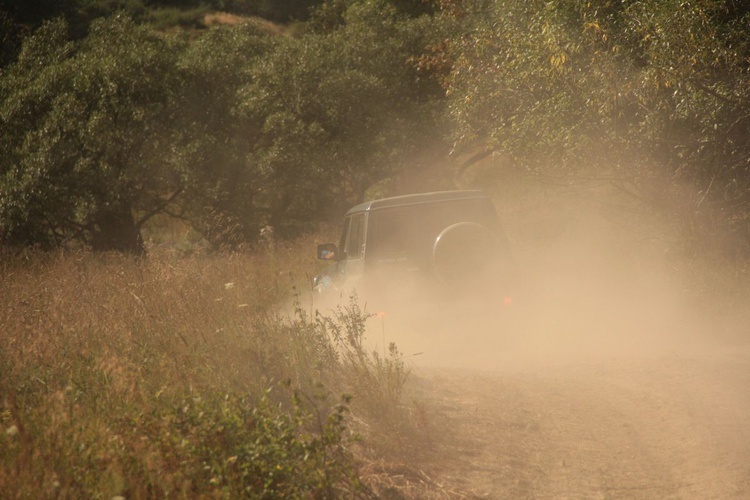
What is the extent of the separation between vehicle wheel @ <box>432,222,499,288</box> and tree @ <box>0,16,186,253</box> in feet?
40.7

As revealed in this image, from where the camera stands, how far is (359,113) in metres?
23.6

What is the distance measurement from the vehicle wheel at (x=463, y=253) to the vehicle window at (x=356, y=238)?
3.23 ft

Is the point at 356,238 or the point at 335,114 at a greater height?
the point at 335,114

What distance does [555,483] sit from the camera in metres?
5.37

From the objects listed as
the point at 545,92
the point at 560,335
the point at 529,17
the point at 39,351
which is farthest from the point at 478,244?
the point at 529,17

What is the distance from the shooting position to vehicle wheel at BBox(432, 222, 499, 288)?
353 inches

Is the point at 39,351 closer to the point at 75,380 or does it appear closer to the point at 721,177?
the point at 75,380

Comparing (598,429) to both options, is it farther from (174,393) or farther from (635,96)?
(635,96)

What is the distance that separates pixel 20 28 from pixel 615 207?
18985 mm

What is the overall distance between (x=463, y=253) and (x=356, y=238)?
63.8 inches

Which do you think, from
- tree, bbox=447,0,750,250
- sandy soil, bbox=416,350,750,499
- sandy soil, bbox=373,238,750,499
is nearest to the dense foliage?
tree, bbox=447,0,750,250

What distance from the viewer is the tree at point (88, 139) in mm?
19250

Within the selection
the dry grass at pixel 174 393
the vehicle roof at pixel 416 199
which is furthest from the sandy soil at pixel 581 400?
the vehicle roof at pixel 416 199

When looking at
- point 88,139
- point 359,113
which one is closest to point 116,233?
point 88,139
